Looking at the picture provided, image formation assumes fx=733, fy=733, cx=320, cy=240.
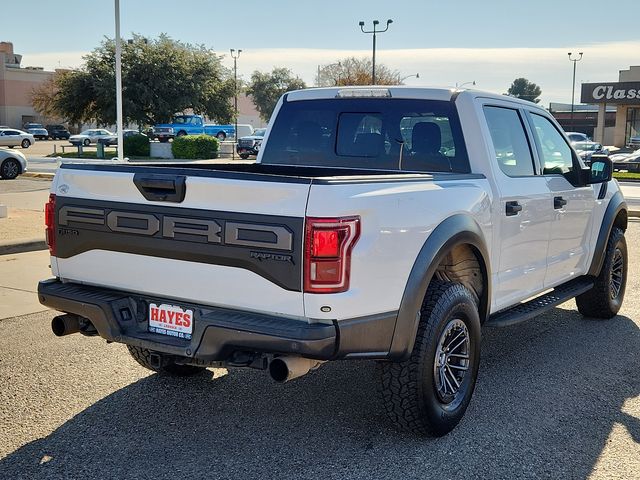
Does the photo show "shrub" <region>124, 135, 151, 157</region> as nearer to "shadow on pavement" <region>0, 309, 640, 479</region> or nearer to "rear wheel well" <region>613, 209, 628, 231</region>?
"rear wheel well" <region>613, 209, 628, 231</region>

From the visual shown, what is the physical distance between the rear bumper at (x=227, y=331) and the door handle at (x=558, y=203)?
245 centimetres

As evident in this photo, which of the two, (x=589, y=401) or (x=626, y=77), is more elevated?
(x=626, y=77)

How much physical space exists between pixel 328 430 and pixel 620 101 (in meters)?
57.1

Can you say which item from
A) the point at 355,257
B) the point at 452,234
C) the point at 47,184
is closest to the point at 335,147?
the point at 452,234

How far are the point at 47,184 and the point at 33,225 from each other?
33.0ft

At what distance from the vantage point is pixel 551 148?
19.9 ft

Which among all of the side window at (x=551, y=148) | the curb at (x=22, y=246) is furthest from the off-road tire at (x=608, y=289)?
the curb at (x=22, y=246)

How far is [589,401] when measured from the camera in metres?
4.91

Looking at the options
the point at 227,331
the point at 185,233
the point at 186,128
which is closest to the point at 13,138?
the point at 186,128

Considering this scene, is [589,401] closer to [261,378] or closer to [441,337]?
[441,337]

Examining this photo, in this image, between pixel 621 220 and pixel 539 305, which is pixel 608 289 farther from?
pixel 539 305

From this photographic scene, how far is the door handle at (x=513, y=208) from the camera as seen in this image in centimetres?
495

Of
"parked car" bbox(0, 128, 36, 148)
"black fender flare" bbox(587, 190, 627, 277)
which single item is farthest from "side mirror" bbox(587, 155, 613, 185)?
"parked car" bbox(0, 128, 36, 148)

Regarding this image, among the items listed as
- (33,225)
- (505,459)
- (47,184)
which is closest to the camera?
(505,459)
